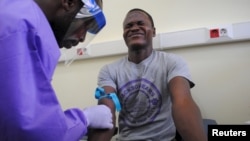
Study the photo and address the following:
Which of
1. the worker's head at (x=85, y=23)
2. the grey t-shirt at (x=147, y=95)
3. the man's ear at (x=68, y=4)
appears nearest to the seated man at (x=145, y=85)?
the grey t-shirt at (x=147, y=95)

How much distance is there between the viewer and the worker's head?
0.88 meters

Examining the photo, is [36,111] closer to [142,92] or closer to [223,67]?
[142,92]

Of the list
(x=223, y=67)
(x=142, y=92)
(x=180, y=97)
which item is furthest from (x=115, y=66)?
(x=223, y=67)

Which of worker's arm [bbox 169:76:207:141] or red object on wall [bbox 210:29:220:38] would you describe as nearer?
worker's arm [bbox 169:76:207:141]

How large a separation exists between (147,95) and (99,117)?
2.30ft

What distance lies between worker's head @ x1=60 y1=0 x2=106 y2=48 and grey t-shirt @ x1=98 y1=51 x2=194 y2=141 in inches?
25.5

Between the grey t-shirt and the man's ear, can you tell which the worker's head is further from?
the grey t-shirt

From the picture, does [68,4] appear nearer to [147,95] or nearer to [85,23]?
[85,23]

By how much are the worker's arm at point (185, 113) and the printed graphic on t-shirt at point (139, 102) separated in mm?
152

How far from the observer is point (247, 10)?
71.1 inches

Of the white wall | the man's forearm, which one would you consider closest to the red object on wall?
the white wall

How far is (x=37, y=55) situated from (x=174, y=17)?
150 cm

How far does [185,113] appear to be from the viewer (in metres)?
1.25

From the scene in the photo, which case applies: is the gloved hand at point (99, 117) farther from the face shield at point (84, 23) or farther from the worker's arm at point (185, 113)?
the worker's arm at point (185, 113)
